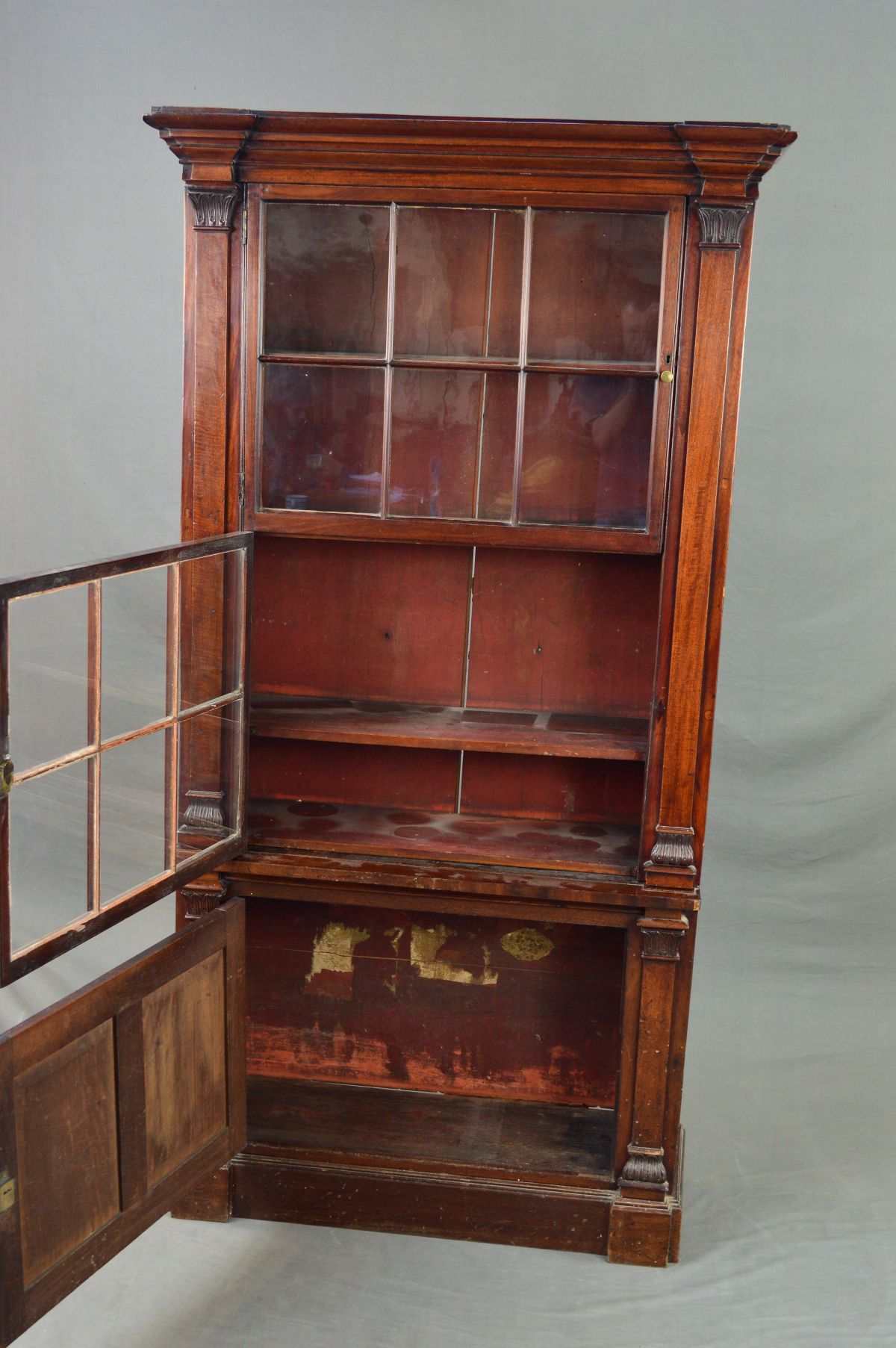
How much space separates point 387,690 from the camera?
3303 mm

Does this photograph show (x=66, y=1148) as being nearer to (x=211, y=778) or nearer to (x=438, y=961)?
(x=211, y=778)

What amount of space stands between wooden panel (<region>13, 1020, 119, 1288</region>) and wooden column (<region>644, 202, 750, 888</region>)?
1174 mm

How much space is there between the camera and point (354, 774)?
335 cm

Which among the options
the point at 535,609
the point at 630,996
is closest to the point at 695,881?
the point at 630,996

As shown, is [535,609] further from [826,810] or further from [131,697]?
[826,810]

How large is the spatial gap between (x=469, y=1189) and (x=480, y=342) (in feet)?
6.04

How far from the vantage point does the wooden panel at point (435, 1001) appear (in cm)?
329

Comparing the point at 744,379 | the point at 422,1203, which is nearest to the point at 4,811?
the point at 422,1203

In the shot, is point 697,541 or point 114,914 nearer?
point 114,914

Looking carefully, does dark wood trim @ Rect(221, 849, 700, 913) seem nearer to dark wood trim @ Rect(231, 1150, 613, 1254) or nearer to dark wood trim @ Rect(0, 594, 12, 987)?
dark wood trim @ Rect(231, 1150, 613, 1254)

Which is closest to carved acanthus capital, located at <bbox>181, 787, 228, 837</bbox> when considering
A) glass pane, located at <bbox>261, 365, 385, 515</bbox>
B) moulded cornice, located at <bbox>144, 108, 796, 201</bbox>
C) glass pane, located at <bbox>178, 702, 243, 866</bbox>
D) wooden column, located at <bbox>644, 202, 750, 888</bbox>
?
glass pane, located at <bbox>178, 702, 243, 866</bbox>

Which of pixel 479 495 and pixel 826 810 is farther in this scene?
pixel 826 810

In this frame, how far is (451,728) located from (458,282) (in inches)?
37.6

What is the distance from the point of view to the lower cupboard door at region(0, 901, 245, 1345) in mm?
2135
